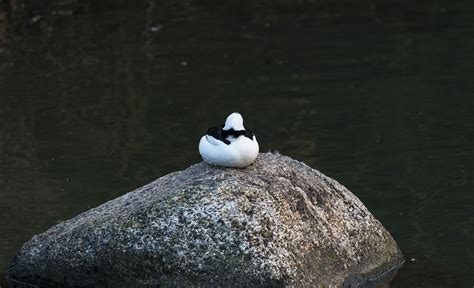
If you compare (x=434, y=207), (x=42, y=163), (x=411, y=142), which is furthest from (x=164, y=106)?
(x=434, y=207)

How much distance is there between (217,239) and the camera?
9445 mm

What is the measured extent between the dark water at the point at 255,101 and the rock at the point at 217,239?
94 cm

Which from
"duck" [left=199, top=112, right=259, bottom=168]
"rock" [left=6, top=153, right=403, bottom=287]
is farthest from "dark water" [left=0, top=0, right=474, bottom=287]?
"duck" [left=199, top=112, right=259, bottom=168]

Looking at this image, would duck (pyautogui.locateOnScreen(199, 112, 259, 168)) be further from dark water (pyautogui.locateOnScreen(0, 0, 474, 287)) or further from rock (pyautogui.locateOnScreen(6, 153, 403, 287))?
dark water (pyautogui.locateOnScreen(0, 0, 474, 287))

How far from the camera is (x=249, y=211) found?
31.4 feet

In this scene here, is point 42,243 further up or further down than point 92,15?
further up

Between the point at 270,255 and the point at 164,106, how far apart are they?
26.0 ft

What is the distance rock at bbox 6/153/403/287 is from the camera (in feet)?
30.9

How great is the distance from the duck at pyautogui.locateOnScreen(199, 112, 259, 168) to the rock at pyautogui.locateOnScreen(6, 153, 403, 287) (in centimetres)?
11

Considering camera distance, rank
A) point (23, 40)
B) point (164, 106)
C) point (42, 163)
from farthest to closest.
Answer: point (23, 40) → point (164, 106) → point (42, 163)

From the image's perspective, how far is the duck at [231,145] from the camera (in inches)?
387

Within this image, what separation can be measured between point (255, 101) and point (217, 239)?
7.73 metres

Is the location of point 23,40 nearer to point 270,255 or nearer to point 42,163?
point 42,163

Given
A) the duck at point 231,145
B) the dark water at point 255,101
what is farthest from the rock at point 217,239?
the dark water at point 255,101
